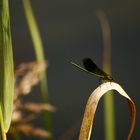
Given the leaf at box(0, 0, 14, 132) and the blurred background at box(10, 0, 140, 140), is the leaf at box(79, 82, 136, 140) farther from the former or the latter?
the blurred background at box(10, 0, 140, 140)

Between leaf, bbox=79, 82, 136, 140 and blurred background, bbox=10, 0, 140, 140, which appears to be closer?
leaf, bbox=79, 82, 136, 140

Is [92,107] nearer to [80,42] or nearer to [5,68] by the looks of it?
[5,68]

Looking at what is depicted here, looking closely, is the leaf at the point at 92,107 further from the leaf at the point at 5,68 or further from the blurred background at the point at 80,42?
the blurred background at the point at 80,42

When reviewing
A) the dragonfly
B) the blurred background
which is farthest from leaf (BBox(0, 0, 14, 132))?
the blurred background

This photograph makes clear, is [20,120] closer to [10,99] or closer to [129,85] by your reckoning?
[10,99]

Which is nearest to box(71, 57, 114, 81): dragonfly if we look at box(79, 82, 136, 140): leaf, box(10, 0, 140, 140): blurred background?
box(79, 82, 136, 140): leaf

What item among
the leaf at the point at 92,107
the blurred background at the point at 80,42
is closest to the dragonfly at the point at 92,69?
the leaf at the point at 92,107

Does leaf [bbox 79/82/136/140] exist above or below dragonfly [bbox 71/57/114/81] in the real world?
below

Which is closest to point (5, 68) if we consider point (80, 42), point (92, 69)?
point (92, 69)
